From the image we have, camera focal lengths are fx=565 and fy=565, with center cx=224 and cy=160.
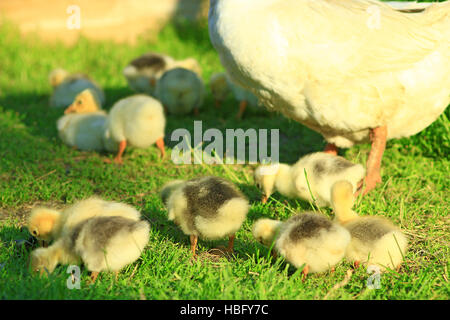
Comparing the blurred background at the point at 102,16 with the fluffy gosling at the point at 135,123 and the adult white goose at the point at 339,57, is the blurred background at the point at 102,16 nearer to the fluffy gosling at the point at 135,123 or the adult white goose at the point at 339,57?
the fluffy gosling at the point at 135,123

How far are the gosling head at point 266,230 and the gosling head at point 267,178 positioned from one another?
3.16 ft

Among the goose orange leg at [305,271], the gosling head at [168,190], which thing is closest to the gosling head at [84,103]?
the gosling head at [168,190]

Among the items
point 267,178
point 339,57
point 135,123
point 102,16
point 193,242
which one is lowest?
point 193,242

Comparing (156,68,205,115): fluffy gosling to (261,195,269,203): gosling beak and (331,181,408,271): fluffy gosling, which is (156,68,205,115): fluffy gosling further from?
(331,181,408,271): fluffy gosling

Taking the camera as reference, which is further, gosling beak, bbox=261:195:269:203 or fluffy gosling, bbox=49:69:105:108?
fluffy gosling, bbox=49:69:105:108

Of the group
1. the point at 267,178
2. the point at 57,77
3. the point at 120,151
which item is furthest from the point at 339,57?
the point at 57,77

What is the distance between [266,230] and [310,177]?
892 mm

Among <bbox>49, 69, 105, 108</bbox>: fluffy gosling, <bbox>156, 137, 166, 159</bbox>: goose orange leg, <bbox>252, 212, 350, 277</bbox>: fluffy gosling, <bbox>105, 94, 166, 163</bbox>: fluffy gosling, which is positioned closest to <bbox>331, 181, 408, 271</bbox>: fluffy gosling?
<bbox>252, 212, 350, 277</bbox>: fluffy gosling

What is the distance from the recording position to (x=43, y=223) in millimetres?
3842

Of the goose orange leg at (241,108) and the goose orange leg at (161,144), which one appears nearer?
the goose orange leg at (161,144)

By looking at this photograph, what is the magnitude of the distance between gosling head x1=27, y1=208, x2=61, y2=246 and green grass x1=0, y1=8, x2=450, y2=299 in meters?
0.16

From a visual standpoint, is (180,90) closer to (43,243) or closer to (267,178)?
(267,178)

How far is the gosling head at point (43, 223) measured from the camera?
12.6 feet

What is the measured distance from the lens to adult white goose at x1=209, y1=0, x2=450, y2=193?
4.68 m
